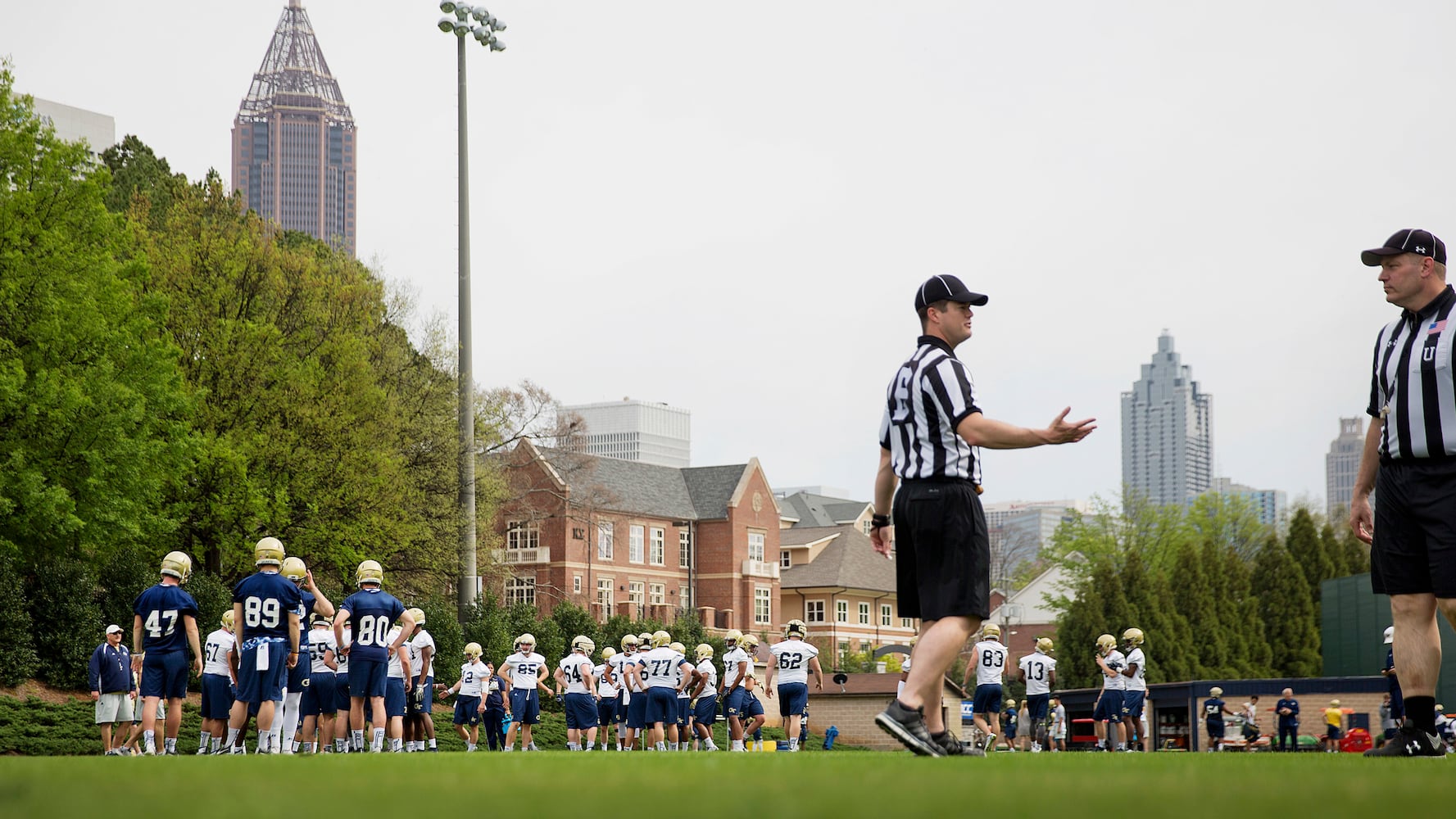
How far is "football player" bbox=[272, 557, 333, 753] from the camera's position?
16141mm

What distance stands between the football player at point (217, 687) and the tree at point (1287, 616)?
5409 cm

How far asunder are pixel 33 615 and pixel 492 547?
63.0 feet

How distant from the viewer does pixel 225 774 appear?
5.91 m

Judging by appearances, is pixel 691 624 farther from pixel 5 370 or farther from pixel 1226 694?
pixel 5 370

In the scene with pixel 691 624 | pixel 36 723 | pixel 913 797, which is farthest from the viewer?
pixel 691 624

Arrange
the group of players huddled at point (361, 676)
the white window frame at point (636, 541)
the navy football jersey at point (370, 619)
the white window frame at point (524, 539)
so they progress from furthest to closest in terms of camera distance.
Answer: the white window frame at point (636, 541)
the white window frame at point (524, 539)
the navy football jersey at point (370, 619)
the group of players huddled at point (361, 676)

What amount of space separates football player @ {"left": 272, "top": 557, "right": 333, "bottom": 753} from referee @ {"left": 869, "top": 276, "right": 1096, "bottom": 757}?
883 centimetres

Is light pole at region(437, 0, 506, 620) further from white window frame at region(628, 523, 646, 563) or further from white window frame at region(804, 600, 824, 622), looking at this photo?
white window frame at region(804, 600, 824, 622)

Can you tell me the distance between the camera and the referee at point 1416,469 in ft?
28.3

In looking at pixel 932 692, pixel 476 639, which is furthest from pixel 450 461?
pixel 932 692

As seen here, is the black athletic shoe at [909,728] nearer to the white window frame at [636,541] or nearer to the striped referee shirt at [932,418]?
the striped referee shirt at [932,418]

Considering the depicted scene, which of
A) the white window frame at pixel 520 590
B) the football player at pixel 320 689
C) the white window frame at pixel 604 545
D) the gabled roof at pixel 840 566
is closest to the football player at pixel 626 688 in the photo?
the football player at pixel 320 689

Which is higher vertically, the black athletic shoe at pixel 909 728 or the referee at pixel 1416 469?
the referee at pixel 1416 469

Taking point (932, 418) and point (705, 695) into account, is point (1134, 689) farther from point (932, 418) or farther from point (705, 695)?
point (932, 418)
